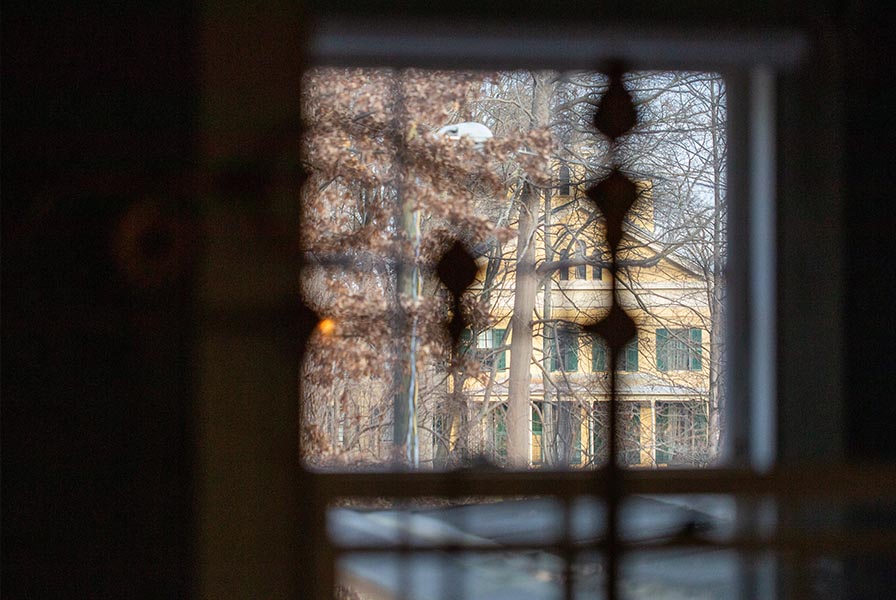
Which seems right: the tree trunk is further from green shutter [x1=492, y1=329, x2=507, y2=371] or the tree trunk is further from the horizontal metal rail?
the horizontal metal rail

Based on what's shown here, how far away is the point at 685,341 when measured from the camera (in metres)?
1.51

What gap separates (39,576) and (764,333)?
57.6 inches

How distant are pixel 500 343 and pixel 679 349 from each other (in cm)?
40

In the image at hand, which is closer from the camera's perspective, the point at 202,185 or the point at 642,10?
the point at 202,185

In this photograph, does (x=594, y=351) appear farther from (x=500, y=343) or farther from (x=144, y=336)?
(x=144, y=336)

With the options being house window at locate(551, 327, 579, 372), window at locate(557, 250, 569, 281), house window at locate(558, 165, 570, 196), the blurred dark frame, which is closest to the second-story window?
house window at locate(558, 165, 570, 196)

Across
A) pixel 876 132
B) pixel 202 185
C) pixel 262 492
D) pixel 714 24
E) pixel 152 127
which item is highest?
pixel 714 24

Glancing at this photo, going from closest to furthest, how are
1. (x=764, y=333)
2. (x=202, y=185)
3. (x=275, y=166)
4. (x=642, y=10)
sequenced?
(x=202, y=185) → (x=275, y=166) → (x=642, y=10) → (x=764, y=333)

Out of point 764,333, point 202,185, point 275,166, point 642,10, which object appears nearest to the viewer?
point 202,185

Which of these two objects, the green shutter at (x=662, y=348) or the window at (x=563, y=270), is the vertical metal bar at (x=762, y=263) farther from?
the window at (x=563, y=270)

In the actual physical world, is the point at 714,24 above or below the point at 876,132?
above

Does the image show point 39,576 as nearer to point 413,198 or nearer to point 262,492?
point 262,492

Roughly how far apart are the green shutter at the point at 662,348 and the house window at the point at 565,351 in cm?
19

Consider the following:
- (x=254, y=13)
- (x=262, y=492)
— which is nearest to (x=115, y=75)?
(x=254, y=13)
